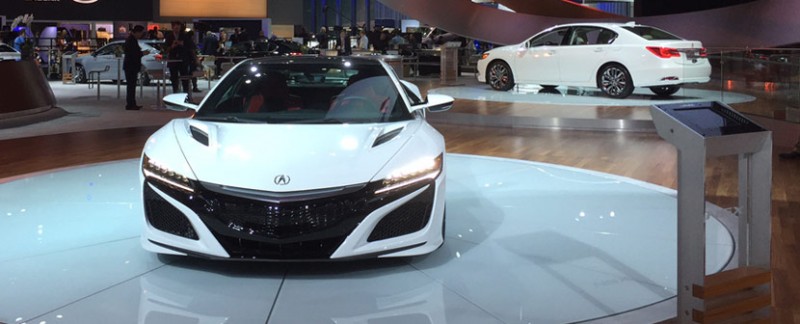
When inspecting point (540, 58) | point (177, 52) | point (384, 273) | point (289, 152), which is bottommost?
point (384, 273)

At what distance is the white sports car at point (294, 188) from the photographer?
13.0 ft

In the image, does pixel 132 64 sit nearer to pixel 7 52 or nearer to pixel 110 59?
pixel 110 59

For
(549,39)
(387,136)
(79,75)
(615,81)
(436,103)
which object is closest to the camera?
(387,136)

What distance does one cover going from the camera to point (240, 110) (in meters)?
5.15


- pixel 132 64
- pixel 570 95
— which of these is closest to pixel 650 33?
pixel 570 95

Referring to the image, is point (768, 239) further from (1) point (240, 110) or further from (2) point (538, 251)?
(1) point (240, 110)

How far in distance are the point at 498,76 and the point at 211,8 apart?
67.2ft

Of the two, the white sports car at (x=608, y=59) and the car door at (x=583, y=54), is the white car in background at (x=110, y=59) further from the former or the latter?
the car door at (x=583, y=54)

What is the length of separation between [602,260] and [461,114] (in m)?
8.00

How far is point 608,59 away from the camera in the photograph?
44.6 ft

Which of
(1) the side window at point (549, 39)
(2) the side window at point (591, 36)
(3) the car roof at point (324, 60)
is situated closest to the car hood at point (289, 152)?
(3) the car roof at point (324, 60)

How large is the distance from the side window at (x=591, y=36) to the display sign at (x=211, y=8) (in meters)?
22.2

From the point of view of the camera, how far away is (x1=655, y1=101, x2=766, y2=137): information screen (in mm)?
3057

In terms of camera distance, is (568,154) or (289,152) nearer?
(289,152)
